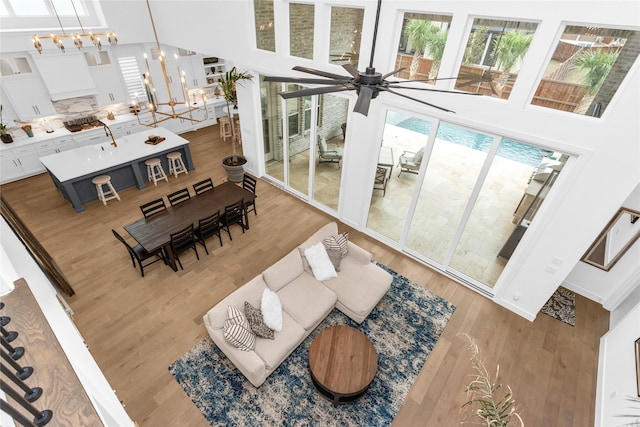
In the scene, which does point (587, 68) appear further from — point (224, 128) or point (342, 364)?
point (224, 128)

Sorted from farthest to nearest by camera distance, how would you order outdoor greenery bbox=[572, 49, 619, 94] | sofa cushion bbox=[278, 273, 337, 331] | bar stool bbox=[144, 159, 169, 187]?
bar stool bbox=[144, 159, 169, 187] < sofa cushion bbox=[278, 273, 337, 331] < outdoor greenery bbox=[572, 49, 619, 94]

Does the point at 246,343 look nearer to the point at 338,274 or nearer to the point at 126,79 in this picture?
the point at 338,274

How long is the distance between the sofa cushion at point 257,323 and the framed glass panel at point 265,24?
17.7ft

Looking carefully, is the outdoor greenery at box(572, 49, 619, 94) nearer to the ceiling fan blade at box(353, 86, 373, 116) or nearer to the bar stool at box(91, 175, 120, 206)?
the ceiling fan blade at box(353, 86, 373, 116)

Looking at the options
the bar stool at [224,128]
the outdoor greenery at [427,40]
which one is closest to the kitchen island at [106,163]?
the bar stool at [224,128]

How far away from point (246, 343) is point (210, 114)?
32.7 feet

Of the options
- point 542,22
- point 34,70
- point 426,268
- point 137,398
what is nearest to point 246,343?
point 137,398

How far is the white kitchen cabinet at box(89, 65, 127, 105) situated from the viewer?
29.2ft

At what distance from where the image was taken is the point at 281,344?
4406 mm

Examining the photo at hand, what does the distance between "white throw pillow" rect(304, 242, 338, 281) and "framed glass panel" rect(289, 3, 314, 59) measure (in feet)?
12.5

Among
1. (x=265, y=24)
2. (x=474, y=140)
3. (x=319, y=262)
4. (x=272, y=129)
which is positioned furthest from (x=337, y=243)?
(x=265, y=24)

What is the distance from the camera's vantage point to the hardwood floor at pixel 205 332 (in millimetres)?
4246

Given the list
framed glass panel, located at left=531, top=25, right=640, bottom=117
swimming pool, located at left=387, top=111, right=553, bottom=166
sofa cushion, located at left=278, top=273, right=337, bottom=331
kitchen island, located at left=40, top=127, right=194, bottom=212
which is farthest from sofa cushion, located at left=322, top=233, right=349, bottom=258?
kitchen island, located at left=40, top=127, right=194, bottom=212

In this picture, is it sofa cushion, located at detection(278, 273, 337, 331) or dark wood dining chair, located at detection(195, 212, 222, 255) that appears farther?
dark wood dining chair, located at detection(195, 212, 222, 255)
